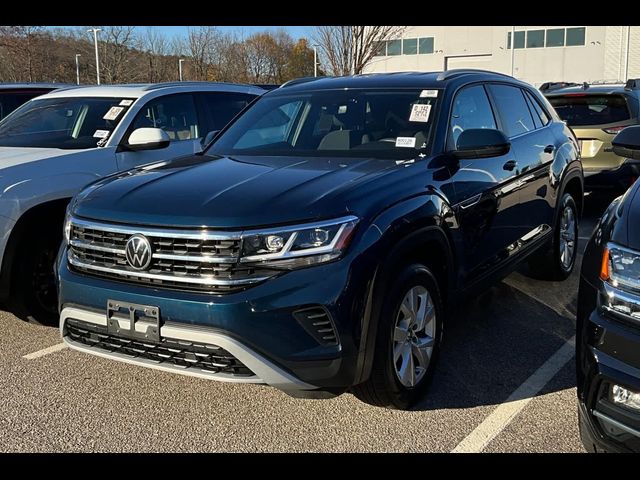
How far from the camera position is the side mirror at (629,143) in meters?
3.49

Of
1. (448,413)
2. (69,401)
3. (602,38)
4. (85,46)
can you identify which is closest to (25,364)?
(69,401)

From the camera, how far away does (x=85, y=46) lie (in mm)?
43031

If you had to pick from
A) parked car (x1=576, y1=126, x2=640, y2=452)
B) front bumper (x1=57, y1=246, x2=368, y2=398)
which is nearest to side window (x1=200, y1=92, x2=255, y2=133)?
front bumper (x1=57, y1=246, x2=368, y2=398)

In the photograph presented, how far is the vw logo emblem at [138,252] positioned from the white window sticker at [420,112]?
6.01ft

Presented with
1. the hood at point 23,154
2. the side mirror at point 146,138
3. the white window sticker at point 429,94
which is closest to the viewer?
the white window sticker at point 429,94

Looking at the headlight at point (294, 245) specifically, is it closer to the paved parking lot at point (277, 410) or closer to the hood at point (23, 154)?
the paved parking lot at point (277, 410)

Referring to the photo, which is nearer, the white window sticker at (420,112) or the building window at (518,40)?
the white window sticker at (420,112)

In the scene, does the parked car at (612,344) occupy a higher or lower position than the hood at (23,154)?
lower

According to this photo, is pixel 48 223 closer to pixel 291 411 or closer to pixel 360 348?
pixel 291 411

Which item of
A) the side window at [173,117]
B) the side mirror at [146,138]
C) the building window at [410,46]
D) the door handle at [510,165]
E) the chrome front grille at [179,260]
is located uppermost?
the building window at [410,46]

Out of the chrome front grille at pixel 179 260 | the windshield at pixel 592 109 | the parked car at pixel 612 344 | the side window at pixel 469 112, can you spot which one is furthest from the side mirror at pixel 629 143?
the windshield at pixel 592 109

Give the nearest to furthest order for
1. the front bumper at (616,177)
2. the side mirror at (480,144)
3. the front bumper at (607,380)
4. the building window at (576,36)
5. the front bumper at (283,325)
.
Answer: the front bumper at (607,380) < the front bumper at (283,325) < the side mirror at (480,144) < the front bumper at (616,177) < the building window at (576,36)

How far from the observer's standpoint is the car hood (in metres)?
2.93
